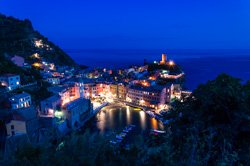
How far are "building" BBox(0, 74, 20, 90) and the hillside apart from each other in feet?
37.7

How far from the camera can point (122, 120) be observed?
16797mm

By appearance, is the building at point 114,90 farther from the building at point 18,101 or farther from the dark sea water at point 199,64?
the dark sea water at point 199,64

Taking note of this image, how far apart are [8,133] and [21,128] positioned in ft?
3.13

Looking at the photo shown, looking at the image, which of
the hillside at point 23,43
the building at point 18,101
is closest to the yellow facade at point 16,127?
the building at point 18,101

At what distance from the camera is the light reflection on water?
50.5 ft

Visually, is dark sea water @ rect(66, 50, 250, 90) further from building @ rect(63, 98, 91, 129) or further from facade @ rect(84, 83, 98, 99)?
facade @ rect(84, 83, 98, 99)

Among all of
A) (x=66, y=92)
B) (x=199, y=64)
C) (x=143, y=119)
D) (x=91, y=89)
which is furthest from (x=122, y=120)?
(x=199, y=64)

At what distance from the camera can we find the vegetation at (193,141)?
2573 millimetres

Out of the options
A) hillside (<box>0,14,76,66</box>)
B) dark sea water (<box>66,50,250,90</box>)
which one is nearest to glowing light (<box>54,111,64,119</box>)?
dark sea water (<box>66,50,250,90</box>)

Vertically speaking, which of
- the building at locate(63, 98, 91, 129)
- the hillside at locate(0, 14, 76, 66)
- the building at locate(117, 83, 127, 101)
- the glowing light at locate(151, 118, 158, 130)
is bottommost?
the glowing light at locate(151, 118, 158, 130)

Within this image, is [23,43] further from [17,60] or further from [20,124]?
[20,124]

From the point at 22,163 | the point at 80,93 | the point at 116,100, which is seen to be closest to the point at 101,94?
the point at 116,100

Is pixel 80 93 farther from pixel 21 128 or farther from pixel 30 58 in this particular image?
pixel 30 58

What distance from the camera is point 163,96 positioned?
19906 millimetres
